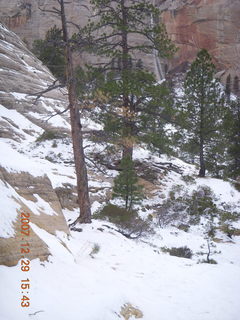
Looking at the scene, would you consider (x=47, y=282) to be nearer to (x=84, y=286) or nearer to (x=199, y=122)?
(x=84, y=286)

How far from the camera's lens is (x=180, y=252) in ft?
24.1

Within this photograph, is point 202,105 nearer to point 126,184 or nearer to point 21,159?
point 126,184

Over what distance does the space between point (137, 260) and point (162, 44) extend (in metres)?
9.68

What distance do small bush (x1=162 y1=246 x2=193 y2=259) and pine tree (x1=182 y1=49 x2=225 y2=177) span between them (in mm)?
9587

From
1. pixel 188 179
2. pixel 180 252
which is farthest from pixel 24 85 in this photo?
pixel 180 252

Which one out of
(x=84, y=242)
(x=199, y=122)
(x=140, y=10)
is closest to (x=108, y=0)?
(x=140, y=10)

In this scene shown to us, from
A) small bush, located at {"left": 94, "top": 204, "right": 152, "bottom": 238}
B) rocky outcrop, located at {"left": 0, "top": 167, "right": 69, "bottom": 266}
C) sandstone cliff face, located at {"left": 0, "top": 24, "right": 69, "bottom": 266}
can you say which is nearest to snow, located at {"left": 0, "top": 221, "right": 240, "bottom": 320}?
rocky outcrop, located at {"left": 0, "top": 167, "right": 69, "bottom": 266}

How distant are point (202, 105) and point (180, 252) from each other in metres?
11.6

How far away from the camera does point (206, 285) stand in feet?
14.6

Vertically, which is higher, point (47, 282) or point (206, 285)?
point (47, 282)

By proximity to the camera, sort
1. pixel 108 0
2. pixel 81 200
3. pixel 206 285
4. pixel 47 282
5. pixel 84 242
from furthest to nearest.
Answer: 1. pixel 108 0
2. pixel 81 200
3. pixel 84 242
4. pixel 206 285
5. pixel 47 282

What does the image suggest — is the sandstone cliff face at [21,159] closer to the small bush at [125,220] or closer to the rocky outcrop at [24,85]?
the rocky outcrop at [24,85]

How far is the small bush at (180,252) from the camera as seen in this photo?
7.13m

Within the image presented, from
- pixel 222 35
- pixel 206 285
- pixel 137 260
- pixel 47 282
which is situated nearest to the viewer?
pixel 47 282
